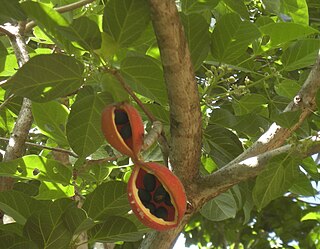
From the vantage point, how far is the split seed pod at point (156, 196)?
123 cm

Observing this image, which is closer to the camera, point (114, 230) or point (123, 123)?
point (123, 123)

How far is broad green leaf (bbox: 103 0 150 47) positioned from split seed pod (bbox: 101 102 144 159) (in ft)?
0.55

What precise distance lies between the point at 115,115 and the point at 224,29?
460mm

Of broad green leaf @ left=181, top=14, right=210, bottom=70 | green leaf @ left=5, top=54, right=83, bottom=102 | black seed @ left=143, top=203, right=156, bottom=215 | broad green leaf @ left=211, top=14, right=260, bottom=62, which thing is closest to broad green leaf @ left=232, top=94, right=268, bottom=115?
broad green leaf @ left=211, top=14, right=260, bottom=62

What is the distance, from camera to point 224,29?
64.2 inches

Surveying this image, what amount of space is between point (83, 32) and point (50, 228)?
17.3 inches

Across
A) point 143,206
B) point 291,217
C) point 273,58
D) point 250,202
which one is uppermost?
point 143,206

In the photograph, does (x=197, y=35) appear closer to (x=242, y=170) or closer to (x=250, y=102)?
(x=242, y=170)

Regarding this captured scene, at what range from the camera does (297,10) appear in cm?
190

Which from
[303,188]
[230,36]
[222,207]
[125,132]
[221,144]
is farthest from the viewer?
[303,188]

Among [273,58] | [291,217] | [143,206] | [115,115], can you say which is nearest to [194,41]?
[115,115]

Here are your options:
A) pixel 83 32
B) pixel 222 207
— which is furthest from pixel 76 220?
pixel 222 207

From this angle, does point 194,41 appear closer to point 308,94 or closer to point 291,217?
point 308,94

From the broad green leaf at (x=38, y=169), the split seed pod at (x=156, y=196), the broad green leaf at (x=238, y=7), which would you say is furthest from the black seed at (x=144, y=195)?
the broad green leaf at (x=238, y=7)
